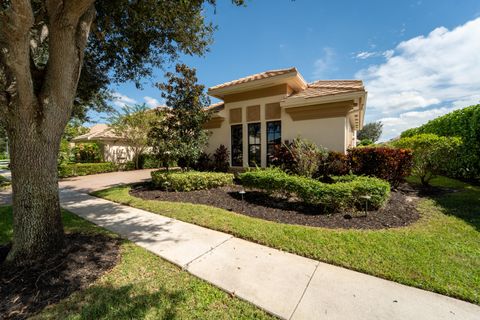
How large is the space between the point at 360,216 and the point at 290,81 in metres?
6.74

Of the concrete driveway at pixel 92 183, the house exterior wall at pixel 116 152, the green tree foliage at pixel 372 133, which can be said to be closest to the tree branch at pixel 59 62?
the concrete driveway at pixel 92 183

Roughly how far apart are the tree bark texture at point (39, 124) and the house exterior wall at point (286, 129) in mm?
7838

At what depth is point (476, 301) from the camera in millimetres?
2477

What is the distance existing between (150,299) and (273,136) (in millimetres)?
8573

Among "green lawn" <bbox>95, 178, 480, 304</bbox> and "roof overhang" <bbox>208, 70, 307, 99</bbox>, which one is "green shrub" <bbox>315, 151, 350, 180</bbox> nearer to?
"green lawn" <bbox>95, 178, 480, 304</bbox>

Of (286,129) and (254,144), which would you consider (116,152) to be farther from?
(286,129)

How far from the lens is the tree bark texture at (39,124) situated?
9.81ft

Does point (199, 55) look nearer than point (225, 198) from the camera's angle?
No

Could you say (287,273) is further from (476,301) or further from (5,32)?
(5,32)

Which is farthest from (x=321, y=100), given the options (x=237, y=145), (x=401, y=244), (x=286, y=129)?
(x=401, y=244)

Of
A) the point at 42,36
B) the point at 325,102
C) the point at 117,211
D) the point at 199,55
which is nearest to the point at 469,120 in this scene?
the point at 325,102

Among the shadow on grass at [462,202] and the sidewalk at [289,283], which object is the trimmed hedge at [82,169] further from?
the shadow on grass at [462,202]

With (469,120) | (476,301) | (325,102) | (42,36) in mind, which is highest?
(42,36)

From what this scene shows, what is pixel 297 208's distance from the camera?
19.9 feet
